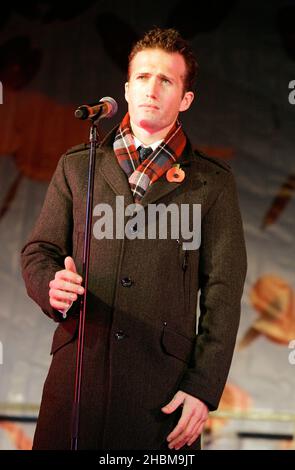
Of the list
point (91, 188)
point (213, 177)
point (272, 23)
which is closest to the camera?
point (91, 188)

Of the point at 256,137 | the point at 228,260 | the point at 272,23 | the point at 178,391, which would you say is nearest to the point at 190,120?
the point at 256,137

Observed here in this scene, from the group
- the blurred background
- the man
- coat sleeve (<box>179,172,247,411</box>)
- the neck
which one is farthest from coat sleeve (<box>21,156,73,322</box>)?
the blurred background

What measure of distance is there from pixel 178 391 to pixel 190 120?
171 cm

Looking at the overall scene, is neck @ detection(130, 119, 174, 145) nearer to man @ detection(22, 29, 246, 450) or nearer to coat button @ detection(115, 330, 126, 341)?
man @ detection(22, 29, 246, 450)

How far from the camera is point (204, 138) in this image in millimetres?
3074

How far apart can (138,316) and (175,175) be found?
37cm

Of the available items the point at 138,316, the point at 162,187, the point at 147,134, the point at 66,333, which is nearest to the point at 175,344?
the point at 138,316

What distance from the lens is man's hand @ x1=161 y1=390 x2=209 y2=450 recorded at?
5.20 feet

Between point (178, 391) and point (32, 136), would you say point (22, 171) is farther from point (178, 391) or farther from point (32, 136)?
point (178, 391)

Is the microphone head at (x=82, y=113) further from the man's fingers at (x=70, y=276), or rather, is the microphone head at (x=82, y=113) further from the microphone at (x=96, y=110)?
the man's fingers at (x=70, y=276)

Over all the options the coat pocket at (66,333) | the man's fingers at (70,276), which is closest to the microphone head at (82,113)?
the man's fingers at (70,276)

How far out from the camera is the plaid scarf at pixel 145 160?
5.67 feet

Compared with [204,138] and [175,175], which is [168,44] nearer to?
[175,175]

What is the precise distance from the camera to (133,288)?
1.65 metres
